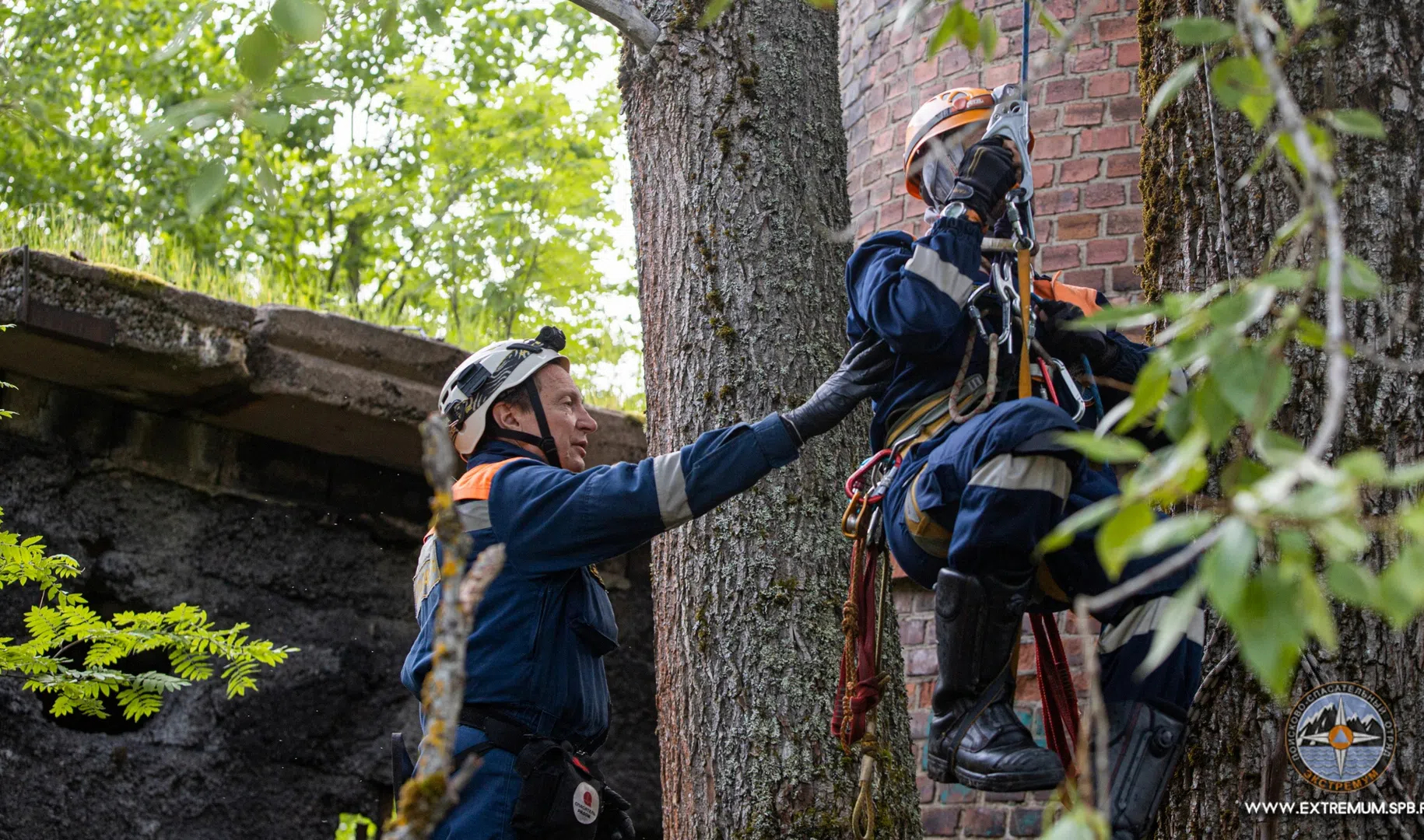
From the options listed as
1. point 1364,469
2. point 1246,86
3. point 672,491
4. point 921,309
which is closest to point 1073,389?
point 921,309

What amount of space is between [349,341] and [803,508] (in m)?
2.95

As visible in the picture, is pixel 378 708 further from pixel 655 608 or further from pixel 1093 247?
pixel 1093 247

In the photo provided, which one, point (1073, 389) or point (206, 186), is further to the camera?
point (1073, 389)

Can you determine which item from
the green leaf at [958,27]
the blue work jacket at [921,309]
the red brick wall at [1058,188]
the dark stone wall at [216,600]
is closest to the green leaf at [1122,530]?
the green leaf at [958,27]

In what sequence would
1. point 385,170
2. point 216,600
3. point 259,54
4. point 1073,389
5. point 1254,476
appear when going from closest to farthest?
1. point 1254,476
2. point 259,54
3. point 1073,389
4. point 216,600
5. point 385,170

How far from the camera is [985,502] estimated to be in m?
3.01

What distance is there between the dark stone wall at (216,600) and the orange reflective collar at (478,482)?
2860mm

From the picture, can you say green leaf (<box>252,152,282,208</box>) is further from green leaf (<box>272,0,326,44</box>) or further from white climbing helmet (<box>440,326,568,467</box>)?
white climbing helmet (<box>440,326,568,467</box>)

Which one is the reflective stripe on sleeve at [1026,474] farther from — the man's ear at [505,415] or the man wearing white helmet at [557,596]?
the man's ear at [505,415]

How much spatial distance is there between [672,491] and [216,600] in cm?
358

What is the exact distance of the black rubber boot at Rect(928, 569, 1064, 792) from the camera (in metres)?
3.04

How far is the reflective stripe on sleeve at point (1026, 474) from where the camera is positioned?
2.99 m

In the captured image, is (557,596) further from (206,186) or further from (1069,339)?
(206,186)

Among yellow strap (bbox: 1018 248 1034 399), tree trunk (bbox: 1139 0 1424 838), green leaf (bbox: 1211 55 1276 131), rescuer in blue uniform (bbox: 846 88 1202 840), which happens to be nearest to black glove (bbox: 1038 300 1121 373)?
rescuer in blue uniform (bbox: 846 88 1202 840)
